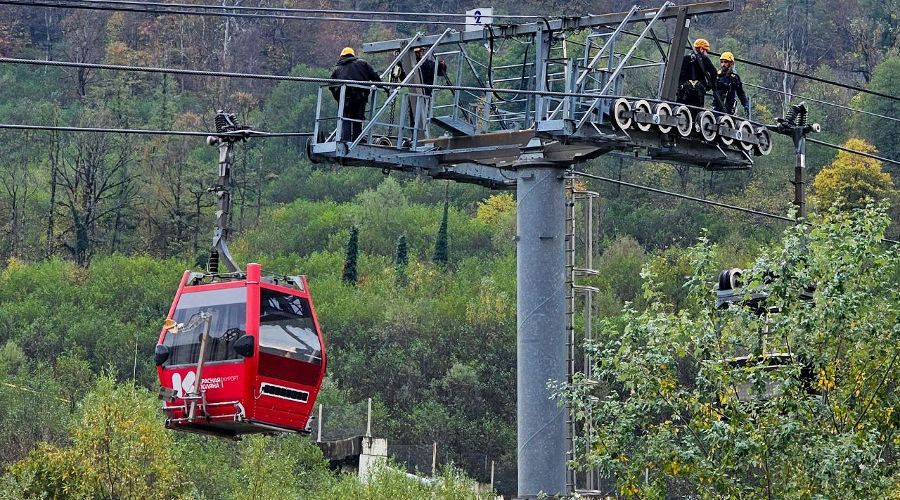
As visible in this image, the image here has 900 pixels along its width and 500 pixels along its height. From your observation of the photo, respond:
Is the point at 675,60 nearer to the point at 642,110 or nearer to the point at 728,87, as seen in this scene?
the point at 642,110

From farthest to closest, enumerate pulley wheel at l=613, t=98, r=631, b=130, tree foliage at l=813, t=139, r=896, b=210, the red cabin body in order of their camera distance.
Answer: tree foliage at l=813, t=139, r=896, b=210 → the red cabin body → pulley wheel at l=613, t=98, r=631, b=130

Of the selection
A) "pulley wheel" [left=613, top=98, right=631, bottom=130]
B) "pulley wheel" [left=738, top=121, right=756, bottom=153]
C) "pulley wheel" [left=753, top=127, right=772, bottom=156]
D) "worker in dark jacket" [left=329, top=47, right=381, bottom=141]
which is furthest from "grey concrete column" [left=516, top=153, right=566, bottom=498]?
"pulley wheel" [left=753, top=127, right=772, bottom=156]

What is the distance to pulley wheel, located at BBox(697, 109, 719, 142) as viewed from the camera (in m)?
22.3

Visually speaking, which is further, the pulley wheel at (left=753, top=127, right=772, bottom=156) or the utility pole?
the utility pole

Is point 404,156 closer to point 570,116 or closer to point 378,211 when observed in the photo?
point 570,116

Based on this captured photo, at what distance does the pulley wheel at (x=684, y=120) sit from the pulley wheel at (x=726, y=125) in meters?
0.51

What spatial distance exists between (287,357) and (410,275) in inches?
2779

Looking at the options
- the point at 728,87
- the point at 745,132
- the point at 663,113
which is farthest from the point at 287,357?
Answer: the point at 728,87

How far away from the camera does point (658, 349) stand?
18406mm

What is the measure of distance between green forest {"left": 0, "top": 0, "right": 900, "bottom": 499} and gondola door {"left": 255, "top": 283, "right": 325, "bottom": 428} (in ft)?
14.2

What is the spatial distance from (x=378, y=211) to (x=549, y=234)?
79029 millimetres

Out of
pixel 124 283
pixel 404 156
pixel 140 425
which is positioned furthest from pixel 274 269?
pixel 404 156

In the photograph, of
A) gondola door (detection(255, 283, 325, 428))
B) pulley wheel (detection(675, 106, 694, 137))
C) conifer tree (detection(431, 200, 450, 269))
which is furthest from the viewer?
conifer tree (detection(431, 200, 450, 269))

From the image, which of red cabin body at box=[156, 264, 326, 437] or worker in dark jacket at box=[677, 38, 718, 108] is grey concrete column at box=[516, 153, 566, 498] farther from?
red cabin body at box=[156, 264, 326, 437]
